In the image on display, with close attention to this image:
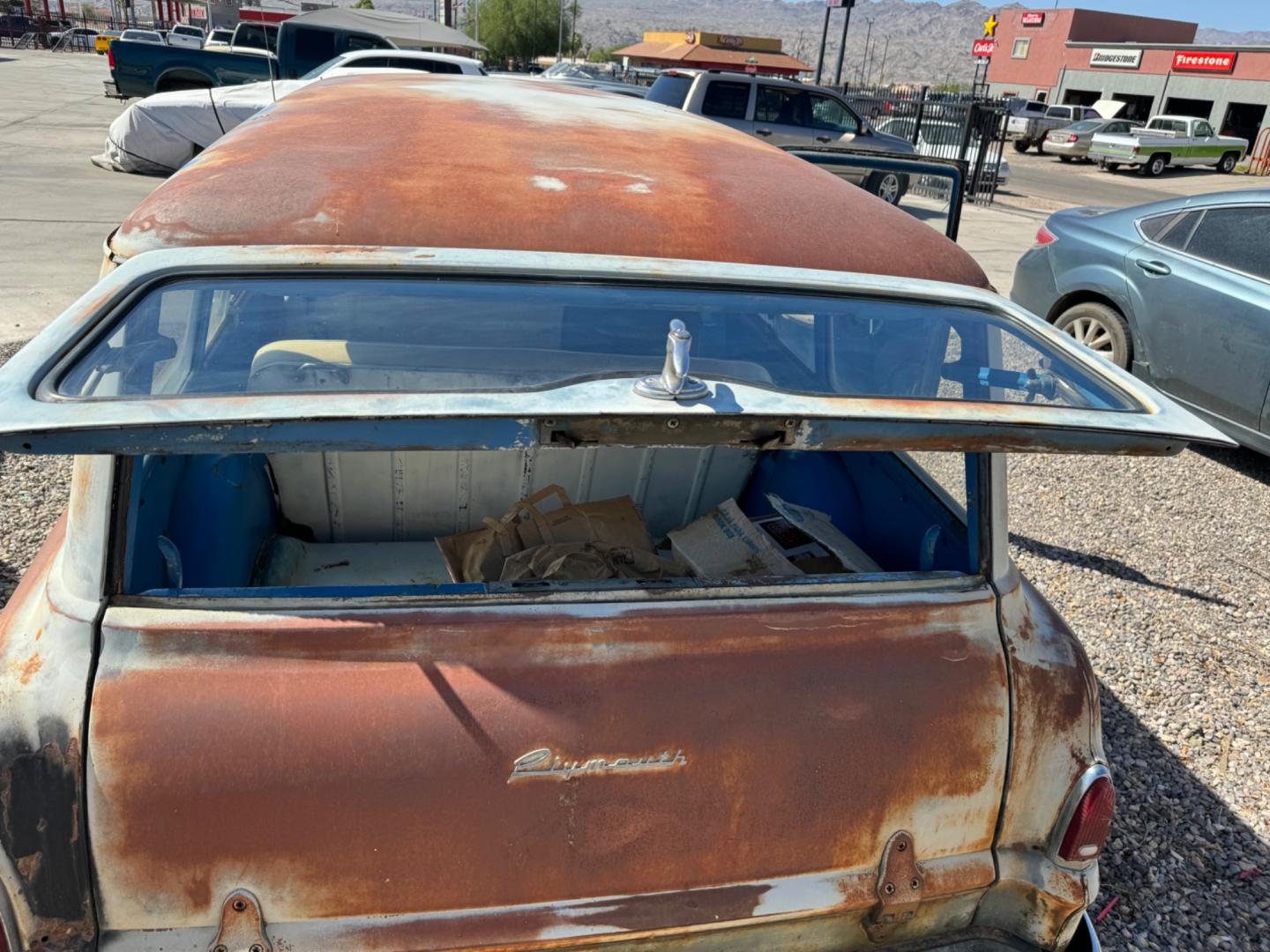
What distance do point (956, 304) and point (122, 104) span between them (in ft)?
83.8

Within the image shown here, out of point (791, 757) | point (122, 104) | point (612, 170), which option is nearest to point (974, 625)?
point (791, 757)

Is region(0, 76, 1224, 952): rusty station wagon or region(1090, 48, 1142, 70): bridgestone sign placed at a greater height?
region(1090, 48, 1142, 70): bridgestone sign

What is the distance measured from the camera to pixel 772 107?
48.5ft

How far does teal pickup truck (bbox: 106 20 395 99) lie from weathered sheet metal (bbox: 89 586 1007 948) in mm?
16097

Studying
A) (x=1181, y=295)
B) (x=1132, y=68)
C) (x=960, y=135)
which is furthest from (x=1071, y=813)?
(x=1132, y=68)

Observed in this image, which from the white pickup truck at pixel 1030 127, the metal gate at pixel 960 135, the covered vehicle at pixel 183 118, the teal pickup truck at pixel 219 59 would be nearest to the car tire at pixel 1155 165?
the white pickup truck at pixel 1030 127

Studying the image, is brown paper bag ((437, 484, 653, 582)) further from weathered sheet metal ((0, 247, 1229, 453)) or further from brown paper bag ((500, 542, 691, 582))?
weathered sheet metal ((0, 247, 1229, 453))

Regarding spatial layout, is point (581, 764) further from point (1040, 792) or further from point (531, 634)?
point (1040, 792)

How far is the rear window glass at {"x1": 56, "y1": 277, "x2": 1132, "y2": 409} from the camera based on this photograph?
1.46 m

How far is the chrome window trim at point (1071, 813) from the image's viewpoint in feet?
5.76

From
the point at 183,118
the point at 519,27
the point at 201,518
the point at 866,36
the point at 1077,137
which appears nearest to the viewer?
the point at 201,518

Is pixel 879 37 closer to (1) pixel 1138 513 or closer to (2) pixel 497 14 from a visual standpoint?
(2) pixel 497 14

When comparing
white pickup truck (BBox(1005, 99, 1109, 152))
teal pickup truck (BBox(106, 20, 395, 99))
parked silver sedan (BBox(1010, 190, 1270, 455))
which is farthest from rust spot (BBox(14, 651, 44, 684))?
white pickup truck (BBox(1005, 99, 1109, 152))

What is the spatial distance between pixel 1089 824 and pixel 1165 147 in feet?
104
